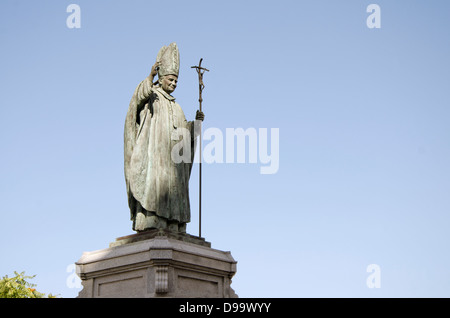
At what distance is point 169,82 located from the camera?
49.2 ft

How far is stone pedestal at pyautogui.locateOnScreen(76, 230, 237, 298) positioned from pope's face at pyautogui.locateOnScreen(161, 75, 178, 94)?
3.28 meters

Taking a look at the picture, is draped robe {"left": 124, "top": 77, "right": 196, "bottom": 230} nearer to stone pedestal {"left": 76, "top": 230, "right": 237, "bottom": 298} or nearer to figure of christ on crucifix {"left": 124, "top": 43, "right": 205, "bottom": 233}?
figure of christ on crucifix {"left": 124, "top": 43, "right": 205, "bottom": 233}

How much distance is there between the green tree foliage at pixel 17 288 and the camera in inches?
979

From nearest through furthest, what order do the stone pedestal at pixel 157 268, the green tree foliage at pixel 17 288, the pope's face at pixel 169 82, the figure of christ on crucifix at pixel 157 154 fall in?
the stone pedestal at pixel 157 268 → the figure of christ on crucifix at pixel 157 154 → the pope's face at pixel 169 82 → the green tree foliage at pixel 17 288

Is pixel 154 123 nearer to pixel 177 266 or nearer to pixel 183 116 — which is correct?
pixel 183 116

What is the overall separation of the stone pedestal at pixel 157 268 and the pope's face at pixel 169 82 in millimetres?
3281

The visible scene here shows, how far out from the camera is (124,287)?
43.7 ft

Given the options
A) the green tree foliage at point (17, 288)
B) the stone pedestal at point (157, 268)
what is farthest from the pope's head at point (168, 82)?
the green tree foliage at point (17, 288)

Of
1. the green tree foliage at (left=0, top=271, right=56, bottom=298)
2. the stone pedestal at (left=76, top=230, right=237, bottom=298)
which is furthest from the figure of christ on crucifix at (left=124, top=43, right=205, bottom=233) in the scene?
the green tree foliage at (left=0, top=271, right=56, bottom=298)

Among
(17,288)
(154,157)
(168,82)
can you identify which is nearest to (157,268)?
(154,157)

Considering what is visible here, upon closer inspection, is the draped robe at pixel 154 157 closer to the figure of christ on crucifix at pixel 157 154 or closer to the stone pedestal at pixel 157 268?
the figure of christ on crucifix at pixel 157 154

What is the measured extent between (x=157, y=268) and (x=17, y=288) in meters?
14.2

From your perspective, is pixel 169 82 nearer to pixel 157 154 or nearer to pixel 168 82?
pixel 168 82
